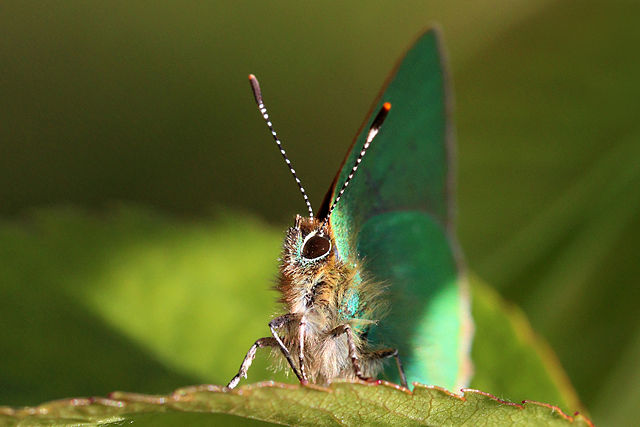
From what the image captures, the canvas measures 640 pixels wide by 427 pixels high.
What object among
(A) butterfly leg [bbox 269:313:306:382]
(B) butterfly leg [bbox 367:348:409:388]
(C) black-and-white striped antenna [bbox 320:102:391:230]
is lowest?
(B) butterfly leg [bbox 367:348:409:388]

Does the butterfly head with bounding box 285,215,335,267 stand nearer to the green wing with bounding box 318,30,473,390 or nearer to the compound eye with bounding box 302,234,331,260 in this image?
the compound eye with bounding box 302,234,331,260

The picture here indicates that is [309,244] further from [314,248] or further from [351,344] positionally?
[351,344]

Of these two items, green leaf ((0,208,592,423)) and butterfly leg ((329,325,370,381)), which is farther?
green leaf ((0,208,592,423))

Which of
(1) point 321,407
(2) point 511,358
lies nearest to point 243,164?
(2) point 511,358

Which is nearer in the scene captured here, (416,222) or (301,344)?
(301,344)

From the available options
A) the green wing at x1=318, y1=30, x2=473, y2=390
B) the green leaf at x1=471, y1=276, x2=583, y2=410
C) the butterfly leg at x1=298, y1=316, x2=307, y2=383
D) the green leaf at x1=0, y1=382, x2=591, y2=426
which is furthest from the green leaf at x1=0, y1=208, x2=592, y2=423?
the green leaf at x1=0, y1=382, x2=591, y2=426

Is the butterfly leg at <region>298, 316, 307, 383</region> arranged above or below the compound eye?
below

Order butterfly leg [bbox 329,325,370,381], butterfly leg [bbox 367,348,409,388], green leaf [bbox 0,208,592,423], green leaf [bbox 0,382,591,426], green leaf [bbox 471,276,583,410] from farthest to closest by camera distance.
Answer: green leaf [bbox 0,208,592,423]
green leaf [bbox 471,276,583,410]
butterfly leg [bbox 367,348,409,388]
butterfly leg [bbox 329,325,370,381]
green leaf [bbox 0,382,591,426]

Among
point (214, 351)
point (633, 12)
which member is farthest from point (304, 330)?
point (633, 12)
